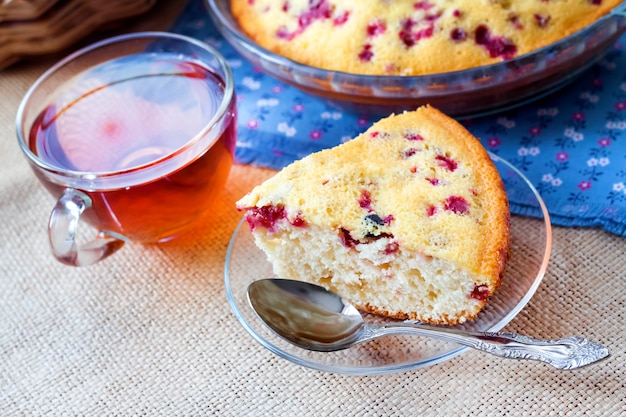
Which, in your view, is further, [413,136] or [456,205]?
[413,136]

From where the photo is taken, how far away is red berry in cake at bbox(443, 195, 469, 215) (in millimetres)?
1306

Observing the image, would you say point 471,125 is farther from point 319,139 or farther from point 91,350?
point 91,350

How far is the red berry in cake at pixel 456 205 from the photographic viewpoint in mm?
1306

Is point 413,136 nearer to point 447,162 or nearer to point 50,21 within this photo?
point 447,162

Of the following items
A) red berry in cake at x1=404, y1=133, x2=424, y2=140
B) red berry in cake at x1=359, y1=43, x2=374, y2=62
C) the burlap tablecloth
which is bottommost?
the burlap tablecloth

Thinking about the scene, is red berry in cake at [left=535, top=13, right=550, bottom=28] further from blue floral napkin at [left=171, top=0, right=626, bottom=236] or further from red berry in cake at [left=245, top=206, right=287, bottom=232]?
red berry in cake at [left=245, top=206, right=287, bottom=232]

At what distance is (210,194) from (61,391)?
501 millimetres

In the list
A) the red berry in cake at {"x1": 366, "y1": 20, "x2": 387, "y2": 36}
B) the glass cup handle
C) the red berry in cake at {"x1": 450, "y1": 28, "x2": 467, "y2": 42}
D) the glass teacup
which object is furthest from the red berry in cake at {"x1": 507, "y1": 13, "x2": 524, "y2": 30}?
the glass cup handle

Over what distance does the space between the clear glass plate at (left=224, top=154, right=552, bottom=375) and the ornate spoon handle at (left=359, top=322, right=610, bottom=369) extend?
3cm

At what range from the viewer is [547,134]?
1653 millimetres

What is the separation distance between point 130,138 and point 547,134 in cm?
94

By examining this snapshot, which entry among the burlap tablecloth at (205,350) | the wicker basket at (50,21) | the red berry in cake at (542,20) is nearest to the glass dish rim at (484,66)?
the red berry in cake at (542,20)

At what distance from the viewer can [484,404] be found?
1.23 m

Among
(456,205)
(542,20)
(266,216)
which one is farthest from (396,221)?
(542,20)
